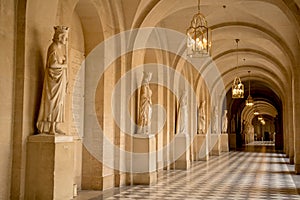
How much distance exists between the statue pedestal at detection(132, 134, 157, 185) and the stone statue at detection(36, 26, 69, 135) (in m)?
4.38

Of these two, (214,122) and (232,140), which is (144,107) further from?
(232,140)

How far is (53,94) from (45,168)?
1184mm

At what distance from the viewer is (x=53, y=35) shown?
6770mm

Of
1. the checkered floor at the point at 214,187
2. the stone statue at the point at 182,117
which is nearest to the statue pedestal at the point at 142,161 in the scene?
the checkered floor at the point at 214,187

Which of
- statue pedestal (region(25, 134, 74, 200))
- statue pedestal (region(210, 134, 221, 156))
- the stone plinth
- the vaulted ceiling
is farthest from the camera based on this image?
the stone plinth

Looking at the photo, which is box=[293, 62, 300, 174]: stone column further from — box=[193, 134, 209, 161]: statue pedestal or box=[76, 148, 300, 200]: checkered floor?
box=[193, 134, 209, 161]: statue pedestal

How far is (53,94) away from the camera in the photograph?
6164 millimetres

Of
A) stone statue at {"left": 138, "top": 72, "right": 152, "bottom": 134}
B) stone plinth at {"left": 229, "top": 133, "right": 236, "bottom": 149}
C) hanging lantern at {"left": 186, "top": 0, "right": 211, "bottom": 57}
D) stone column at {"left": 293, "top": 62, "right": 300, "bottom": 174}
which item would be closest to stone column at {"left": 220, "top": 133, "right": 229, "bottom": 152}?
stone plinth at {"left": 229, "top": 133, "right": 236, "bottom": 149}

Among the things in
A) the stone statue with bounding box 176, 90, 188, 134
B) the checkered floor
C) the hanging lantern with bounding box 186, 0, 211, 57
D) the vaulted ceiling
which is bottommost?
the checkered floor

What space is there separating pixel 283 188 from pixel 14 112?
23.4ft

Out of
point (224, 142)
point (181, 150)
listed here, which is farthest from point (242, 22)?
point (224, 142)

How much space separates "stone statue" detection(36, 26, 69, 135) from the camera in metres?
6.16

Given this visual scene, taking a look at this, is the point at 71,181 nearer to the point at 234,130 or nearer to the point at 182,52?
the point at 182,52

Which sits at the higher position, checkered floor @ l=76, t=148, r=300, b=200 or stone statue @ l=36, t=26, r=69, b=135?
stone statue @ l=36, t=26, r=69, b=135
